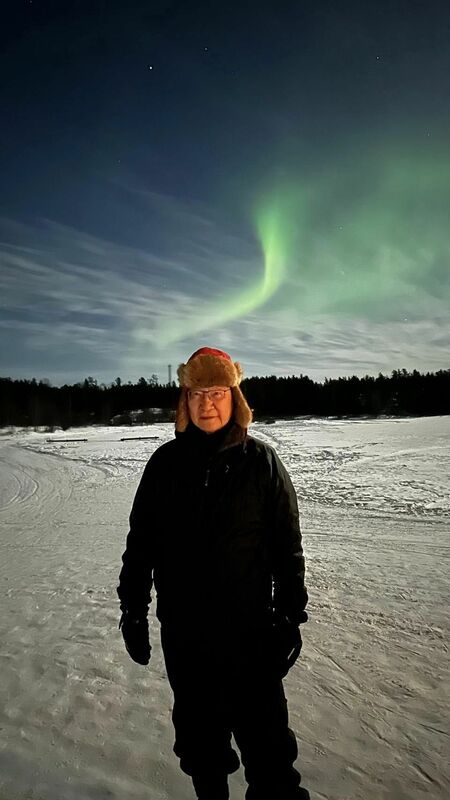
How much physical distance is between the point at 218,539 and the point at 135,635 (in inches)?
26.5

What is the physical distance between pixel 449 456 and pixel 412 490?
604cm

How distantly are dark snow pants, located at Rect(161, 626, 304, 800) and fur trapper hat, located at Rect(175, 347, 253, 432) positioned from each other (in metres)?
1.00

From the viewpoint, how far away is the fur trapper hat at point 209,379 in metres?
2.25

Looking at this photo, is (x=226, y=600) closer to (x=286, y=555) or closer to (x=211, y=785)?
(x=286, y=555)

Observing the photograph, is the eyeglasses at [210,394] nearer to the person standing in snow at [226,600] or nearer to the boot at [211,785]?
the person standing in snow at [226,600]

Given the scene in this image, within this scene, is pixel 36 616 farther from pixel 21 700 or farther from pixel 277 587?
pixel 277 587

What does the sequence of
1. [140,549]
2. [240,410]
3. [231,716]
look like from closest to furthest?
[231,716] < [140,549] < [240,410]

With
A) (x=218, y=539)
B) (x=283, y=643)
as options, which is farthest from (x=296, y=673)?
(x=218, y=539)

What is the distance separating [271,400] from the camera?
191 ft

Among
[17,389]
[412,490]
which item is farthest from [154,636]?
[17,389]

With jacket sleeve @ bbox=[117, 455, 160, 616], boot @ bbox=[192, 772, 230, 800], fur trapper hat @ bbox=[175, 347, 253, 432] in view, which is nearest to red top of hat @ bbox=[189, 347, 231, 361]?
fur trapper hat @ bbox=[175, 347, 253, 432]

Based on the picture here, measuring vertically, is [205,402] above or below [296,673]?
above

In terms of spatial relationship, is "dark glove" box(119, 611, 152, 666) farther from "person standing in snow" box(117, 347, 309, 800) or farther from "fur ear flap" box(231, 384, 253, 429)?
"fur ear flap" box(231, 384, 253, 429)

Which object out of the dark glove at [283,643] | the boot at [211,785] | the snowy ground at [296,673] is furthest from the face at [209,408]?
the snowy ground at [296,673]
